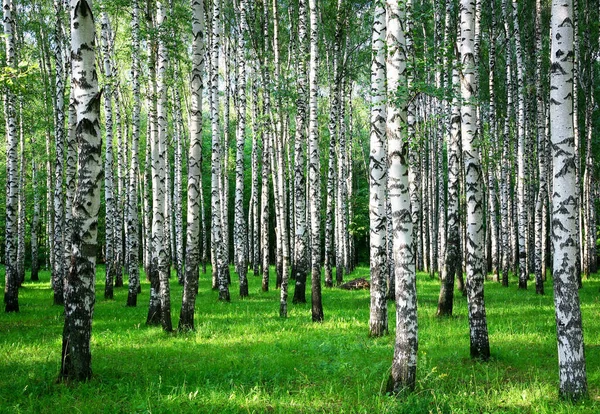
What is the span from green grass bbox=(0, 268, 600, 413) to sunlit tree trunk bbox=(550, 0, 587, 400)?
42 cm

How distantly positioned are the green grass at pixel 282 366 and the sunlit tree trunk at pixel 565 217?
42 cm

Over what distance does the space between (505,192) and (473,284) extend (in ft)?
49.3

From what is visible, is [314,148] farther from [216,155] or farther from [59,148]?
[59,148]

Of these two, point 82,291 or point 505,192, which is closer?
point 82,291

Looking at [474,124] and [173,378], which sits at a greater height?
[474,124]

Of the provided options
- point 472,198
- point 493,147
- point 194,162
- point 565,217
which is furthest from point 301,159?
point 493,147

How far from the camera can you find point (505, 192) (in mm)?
21500

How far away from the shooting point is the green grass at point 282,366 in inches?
225

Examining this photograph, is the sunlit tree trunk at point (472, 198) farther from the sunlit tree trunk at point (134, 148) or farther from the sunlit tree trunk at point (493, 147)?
the sunlit tree trunk at point (493, 147)

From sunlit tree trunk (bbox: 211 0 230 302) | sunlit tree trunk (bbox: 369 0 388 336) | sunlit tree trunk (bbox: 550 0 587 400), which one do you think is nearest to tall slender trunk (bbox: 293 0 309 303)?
sunlit tree trunk (bbox: 211 0 230 302)

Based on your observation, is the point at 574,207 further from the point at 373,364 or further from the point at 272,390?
the point at 272,390

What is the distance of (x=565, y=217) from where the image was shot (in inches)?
226

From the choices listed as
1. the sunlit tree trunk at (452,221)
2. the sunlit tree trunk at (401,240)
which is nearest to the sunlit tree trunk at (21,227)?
the sunlit tree trunk at (452,221)

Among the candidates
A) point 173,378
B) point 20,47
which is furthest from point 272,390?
point 20,47
